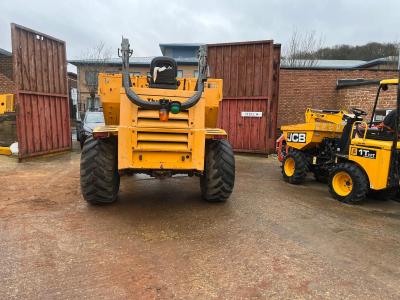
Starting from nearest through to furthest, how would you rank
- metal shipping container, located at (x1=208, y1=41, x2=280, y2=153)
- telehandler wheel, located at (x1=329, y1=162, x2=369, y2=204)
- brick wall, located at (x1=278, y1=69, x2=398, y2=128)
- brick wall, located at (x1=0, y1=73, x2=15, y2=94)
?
1. telehandler wheel, located at (x1=329, y1=162, x2=369, y2=204)
2. metal shipping container, located at (x1=208, y1=41, x2=280, y2=153)
3. brick wall, located at (x1=278, y1=69, x2=398, y2=128)
4. brick wall, located at (x1=0, y1=73, x2=15, y2=94)

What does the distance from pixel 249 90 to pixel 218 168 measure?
704 centimetres

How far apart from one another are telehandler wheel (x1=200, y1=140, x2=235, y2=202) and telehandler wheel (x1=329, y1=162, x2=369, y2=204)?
6.90ft

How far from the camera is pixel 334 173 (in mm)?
6465

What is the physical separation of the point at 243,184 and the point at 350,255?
369cm

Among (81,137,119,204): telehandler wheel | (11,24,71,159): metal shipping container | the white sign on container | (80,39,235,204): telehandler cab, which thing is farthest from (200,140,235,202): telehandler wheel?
the white sign on container

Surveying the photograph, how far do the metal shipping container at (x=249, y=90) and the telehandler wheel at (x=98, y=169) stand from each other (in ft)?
24.1

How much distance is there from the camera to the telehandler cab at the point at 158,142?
4871mm

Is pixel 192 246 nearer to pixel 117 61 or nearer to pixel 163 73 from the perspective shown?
pixel 163 73

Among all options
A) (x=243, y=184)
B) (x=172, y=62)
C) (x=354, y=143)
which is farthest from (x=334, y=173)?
(x=172, y=62)

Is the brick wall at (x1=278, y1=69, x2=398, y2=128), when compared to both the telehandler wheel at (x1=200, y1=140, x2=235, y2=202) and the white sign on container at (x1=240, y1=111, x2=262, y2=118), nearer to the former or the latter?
the white sign on container at (x1=240, y1=111, x2=262, y2=118)

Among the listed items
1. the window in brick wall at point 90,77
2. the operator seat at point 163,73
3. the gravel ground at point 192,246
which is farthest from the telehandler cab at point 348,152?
the window in brick wall at point 90,77

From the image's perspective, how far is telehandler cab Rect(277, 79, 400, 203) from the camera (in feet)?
19.0

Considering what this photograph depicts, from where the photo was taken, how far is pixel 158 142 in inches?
194

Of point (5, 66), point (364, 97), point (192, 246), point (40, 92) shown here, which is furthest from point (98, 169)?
point (5, 66)
